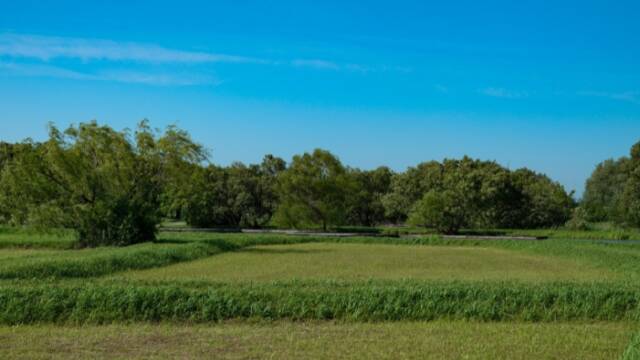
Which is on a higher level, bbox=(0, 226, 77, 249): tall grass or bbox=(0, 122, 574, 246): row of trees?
bbox=(0, 122, 574, 246): row of trees

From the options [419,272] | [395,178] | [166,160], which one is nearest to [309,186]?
[395,178]

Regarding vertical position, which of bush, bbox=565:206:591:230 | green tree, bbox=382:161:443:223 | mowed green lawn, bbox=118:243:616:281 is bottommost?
mowed green lawn, bbox=118:243:616:281

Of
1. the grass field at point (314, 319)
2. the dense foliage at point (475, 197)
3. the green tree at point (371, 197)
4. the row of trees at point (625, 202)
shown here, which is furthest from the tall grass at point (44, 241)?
the row of trees at point (625, 202)

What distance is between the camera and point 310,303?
12695 millimetres

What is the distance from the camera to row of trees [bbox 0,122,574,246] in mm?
30516

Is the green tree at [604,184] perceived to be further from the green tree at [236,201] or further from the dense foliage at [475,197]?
the green tree at [236,201]

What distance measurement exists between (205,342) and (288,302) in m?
2.75

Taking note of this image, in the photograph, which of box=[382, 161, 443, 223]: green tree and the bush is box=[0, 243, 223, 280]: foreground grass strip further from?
the bush

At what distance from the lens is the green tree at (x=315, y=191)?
52.5 meters

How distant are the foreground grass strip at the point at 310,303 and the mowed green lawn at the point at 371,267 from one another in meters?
4.53

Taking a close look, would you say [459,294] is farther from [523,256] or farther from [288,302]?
[523,256]

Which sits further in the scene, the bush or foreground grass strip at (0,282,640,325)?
the bush

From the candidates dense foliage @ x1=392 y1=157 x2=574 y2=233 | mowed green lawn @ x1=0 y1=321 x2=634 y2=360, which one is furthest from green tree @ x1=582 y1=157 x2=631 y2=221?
mowed green lawn @ x1=0 y1=321 x2=634 y2=360

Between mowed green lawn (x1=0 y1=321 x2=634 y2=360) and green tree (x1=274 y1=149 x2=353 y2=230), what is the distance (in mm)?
40467
